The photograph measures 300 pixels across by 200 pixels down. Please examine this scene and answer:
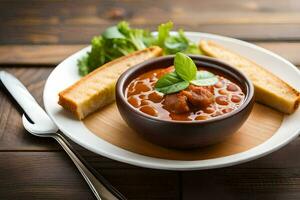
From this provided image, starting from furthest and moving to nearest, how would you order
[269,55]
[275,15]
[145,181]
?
[275,15] → [269,55] → [145,181]

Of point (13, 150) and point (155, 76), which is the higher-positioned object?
point (155, 76)

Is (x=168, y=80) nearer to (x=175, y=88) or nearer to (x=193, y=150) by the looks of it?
(x=175, y=88)

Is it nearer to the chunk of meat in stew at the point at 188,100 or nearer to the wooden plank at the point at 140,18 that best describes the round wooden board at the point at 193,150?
the chunk of meat in stew at the point at 188,100

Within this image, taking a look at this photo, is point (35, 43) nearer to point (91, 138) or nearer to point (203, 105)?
point (91, 138)

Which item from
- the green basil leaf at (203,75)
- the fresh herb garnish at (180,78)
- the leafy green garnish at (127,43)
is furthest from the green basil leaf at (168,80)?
the leafy green garnish at (127,43)

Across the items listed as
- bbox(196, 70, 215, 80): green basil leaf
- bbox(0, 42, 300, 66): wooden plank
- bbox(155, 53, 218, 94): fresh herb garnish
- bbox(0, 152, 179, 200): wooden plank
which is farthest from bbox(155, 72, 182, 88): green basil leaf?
bbox(0, 42, 300, 66): wooden plank

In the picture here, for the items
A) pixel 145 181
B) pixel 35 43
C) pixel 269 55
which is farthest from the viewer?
pixel 35 43

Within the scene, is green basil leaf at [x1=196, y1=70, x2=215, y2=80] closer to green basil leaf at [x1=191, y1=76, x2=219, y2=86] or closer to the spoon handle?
green basil leaf at [x1=191, y1=76, x2=219, y2=86]

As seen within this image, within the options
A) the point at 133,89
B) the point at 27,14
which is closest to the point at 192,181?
the point at 133,89
